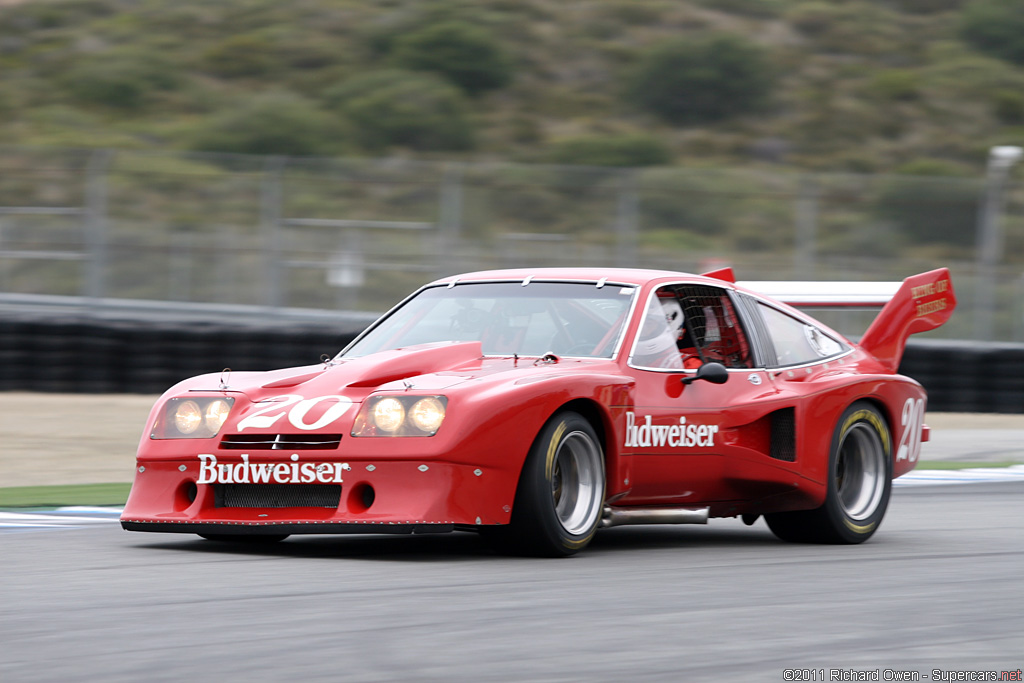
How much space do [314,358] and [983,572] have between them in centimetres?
1018

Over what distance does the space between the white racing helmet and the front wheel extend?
60 centimetres

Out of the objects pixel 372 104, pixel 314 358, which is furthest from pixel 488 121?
pixel 314 358

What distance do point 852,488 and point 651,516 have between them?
4.57 ft

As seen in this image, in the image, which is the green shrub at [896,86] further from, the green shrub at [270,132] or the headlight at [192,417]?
the headlight at [192,417]

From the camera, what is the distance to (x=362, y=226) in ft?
63.9

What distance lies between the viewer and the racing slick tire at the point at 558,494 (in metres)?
5.38

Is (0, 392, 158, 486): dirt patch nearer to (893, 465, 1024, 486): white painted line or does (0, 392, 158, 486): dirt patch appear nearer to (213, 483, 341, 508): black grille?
(213, 483, 341, 508): black grille

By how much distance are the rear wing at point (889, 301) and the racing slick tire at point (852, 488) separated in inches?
26.3

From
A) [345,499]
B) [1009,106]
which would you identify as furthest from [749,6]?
[345,499]

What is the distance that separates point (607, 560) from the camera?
18.6 feet

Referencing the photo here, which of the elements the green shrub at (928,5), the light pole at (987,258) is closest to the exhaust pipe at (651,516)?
the light pole at (987,258)

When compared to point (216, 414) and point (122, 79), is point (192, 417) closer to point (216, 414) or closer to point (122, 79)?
point (216, 414)

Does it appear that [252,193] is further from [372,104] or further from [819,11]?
[819,11]

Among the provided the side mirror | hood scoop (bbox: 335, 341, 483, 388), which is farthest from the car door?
hood scoop (bbox: 335, 341, 483, 388)
